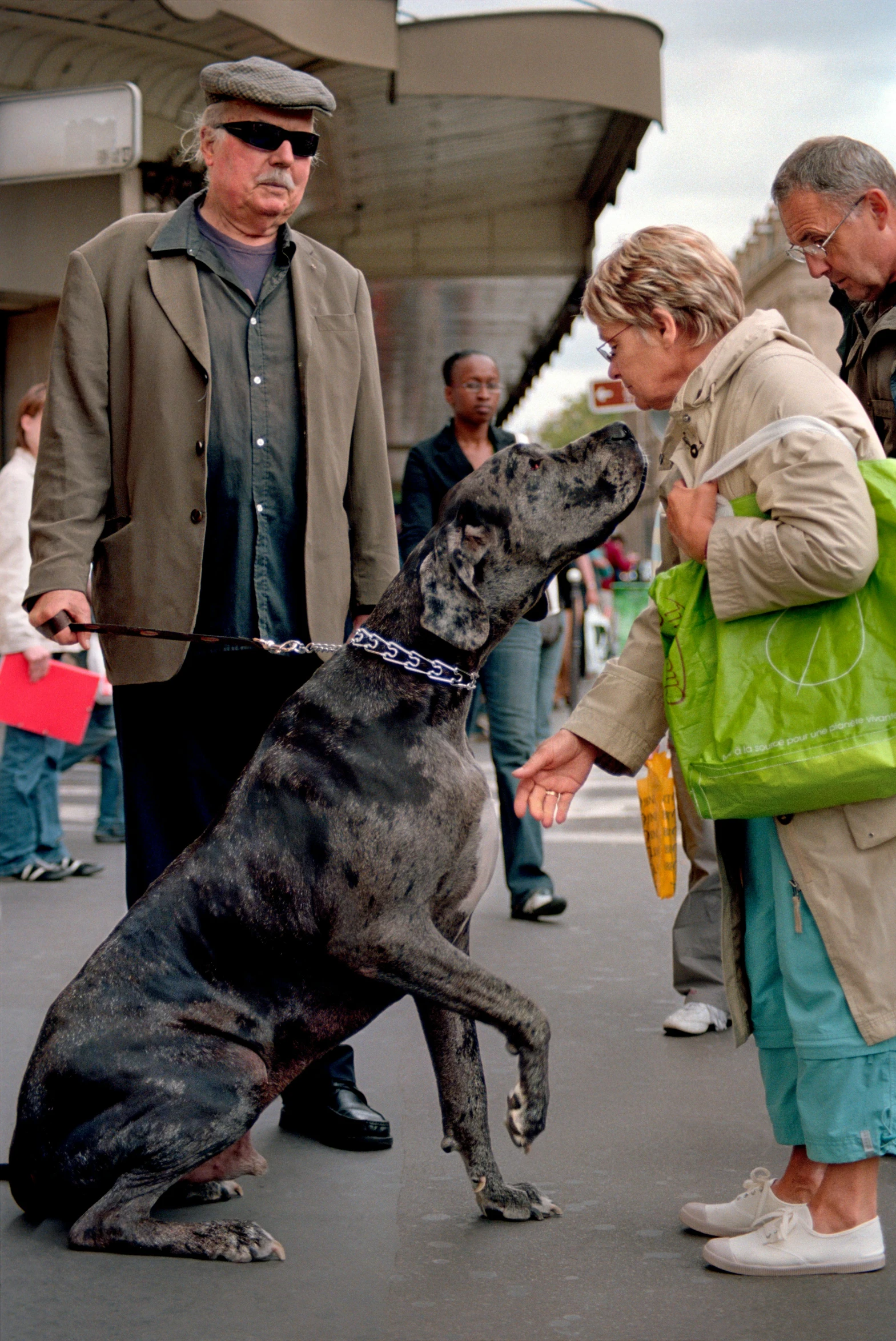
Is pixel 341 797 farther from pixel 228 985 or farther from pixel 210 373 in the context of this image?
pixel 210 373

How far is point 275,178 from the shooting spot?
385 cm

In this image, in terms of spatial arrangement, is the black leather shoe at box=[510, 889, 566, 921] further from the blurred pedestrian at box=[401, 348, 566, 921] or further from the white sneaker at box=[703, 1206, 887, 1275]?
the white sneaker at box=[703, 1206, 887, 1275]

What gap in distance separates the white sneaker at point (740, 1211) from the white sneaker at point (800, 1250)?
4.3 inches

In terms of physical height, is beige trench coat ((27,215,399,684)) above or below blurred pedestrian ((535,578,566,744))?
above

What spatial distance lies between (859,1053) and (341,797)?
1120 mm

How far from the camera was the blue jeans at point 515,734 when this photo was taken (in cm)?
698

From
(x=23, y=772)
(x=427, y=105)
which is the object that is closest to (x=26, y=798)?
(x=23, y=772)

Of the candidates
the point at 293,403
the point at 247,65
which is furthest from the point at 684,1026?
the point at 247,65

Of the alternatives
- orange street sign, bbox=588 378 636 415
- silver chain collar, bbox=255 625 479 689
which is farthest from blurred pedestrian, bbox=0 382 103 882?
A: orange street sign, bbox=588 378 636 415

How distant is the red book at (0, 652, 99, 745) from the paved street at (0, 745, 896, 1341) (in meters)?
1.90

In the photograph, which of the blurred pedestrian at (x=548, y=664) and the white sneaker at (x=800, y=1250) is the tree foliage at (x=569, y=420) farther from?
the white sneaker at (x=800, y=1250)

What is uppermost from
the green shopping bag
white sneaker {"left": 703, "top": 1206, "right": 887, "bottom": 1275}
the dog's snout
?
the dog's snout

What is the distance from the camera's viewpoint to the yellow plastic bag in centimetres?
380

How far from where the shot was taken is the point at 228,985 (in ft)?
10.8
